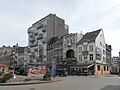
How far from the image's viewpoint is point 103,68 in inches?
2608

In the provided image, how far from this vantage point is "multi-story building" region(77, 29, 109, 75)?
60.6 meters

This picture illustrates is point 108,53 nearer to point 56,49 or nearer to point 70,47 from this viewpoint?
point 70,47

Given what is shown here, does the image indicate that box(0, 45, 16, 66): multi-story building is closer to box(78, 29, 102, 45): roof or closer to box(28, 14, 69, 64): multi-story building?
box(28, 14, 69, 64): multi-story building

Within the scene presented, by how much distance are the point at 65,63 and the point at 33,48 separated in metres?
27.8

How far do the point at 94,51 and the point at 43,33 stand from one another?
29.6 metres

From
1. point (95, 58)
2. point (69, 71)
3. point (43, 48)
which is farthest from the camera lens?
point (43, 48)

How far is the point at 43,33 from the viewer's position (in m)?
84.6

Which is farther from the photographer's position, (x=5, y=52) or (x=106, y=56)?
(x=5, y=52)

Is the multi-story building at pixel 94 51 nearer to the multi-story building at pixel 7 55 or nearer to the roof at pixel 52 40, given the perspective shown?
the roof at pixel 52 40

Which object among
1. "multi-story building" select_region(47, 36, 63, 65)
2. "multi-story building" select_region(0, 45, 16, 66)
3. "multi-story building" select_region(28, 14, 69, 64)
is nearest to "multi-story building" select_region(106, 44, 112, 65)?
"multi-story building" select_region(47, 36, 63, 65)

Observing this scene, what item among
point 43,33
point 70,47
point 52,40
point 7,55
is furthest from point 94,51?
point 7,55

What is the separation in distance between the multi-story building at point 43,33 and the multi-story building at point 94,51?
19.2 meters

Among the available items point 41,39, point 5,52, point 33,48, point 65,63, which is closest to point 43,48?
point 41,39

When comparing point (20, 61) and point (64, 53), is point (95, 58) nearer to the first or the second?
point (64, 53)
